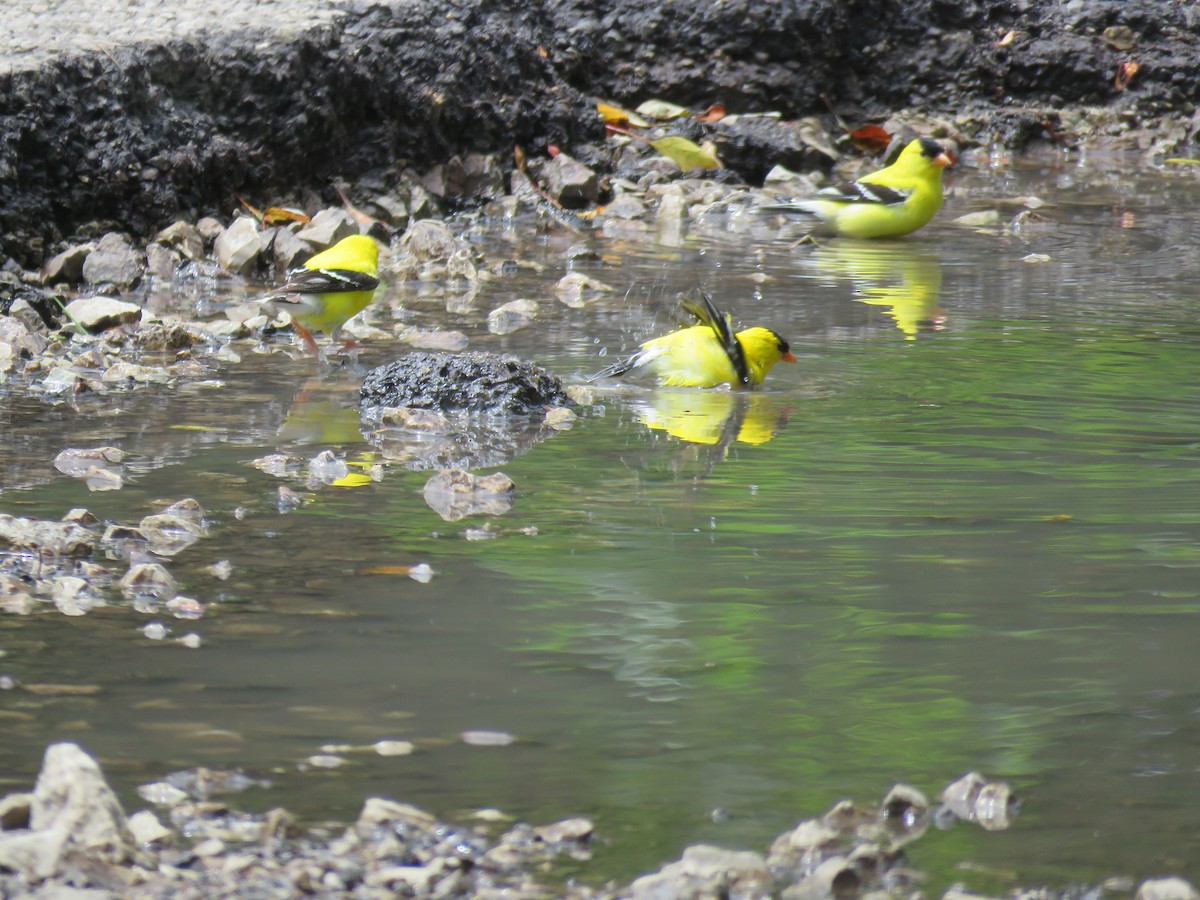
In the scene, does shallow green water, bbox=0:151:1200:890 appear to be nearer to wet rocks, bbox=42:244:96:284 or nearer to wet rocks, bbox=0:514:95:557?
wet rocks, bbox=0:514:95:557

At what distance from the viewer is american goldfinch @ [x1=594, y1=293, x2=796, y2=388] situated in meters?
5.74

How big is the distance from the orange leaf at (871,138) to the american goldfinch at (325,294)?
20.9 feet

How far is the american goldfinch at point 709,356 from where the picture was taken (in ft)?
18.8

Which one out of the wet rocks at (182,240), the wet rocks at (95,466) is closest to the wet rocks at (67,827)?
the wet rocks at (95,466)

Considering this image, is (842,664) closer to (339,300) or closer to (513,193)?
(339,300)

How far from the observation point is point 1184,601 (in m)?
3.32

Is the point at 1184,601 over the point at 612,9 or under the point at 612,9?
under

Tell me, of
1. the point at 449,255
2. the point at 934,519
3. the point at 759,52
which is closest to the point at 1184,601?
the point at 934,519

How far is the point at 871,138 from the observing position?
40.3ft

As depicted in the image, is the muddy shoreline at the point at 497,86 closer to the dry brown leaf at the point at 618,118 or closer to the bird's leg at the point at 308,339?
the dry brown leaf at the point at 618,118

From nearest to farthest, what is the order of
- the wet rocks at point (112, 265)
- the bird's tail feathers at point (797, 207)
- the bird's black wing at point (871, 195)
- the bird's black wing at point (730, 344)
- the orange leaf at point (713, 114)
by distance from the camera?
the bird's black wing at point (730, 344) → the wet rocks at point (112, 265) → the bird's black wing at point (871, 195) → the bird's tail feathers at point (797, 207) → the orange leaf at point (713, 114)

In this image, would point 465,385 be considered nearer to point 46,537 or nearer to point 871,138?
point 46,537

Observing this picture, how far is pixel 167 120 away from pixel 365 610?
5886 mm

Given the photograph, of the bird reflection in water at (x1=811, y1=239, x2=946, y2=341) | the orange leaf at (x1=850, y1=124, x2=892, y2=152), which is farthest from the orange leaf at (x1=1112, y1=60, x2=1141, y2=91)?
the bird reflection in water at (x1=811, y1=239, x2=946, y2=341)
